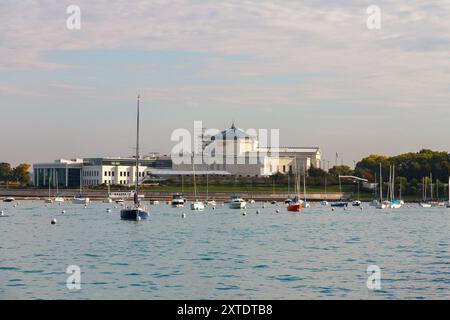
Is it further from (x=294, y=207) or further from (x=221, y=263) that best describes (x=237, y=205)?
(x=221, y=263)

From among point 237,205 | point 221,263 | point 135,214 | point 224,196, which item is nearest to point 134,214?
point 135,214

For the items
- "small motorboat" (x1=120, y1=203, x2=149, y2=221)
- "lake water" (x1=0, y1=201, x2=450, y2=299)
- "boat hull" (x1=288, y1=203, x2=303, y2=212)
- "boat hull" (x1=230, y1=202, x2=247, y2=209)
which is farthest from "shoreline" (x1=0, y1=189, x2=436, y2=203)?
"lake water" (x1=0, y1=201, x2=450, y2=299)

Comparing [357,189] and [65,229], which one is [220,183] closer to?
[357,189]

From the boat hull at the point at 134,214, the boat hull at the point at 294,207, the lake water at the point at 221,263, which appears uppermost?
the boat hull at the point at 134,214

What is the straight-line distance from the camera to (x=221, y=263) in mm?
39062

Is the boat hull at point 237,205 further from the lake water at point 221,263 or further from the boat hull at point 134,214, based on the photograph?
the lake water at point 221,263

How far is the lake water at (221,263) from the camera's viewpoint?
29.9 meters

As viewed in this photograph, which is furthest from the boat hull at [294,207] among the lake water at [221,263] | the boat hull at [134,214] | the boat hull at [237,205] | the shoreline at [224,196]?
the shoreline at [224,196]

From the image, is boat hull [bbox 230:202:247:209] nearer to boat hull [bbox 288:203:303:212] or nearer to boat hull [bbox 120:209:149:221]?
boat hull [bbox 288:203:303:212]

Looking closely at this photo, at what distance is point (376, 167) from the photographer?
191750 millimetres

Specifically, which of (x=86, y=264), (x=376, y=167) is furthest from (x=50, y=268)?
(x=376, y=167)

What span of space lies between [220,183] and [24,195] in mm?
39451

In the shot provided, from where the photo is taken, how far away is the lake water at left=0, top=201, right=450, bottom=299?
98.2ft

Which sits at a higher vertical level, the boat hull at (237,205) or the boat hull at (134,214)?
the boat hull at (134,214)
